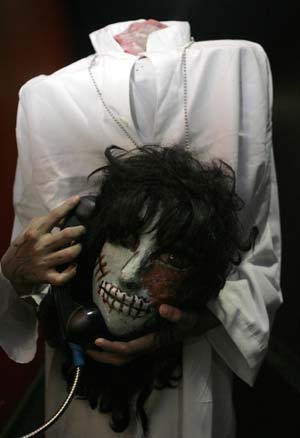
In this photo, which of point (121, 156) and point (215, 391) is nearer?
point (121, 156)

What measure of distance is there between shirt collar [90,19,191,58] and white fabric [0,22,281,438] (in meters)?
0.04

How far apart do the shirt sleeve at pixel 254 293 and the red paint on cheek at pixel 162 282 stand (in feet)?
0.41

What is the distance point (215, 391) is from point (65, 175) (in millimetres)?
466

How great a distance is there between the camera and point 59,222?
26.6 inches

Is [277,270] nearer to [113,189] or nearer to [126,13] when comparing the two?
[113,189]

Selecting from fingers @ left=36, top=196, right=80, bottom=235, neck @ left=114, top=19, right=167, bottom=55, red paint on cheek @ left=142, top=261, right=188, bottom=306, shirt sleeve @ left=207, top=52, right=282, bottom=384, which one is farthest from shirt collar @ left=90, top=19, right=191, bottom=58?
red paint on cheek @ left=142, top=261, right=188, bottom=306

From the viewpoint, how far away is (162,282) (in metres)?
0.59

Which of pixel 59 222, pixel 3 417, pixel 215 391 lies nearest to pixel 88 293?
pixel 59 222

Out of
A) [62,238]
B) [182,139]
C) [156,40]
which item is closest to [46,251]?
[62,238]

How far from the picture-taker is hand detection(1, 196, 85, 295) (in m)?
0.64

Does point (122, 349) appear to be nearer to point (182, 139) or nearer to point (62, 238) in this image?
point (62, 238)

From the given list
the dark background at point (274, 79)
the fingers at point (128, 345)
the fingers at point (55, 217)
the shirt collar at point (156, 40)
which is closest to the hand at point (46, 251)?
the fingers at point (55, 217)

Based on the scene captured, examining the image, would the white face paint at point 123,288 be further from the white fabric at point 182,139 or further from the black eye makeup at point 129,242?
the white fabric at point 182,139

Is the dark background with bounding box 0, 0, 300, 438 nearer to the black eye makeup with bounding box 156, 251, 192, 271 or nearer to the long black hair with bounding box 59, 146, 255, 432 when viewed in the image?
the long black hair with bounding box 59, 146, 255, 432
